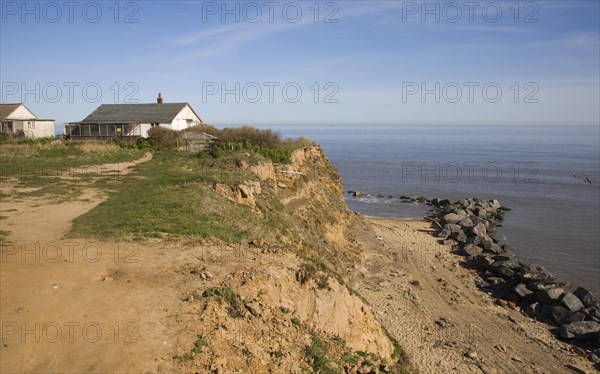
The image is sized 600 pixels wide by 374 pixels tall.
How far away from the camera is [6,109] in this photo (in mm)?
46594

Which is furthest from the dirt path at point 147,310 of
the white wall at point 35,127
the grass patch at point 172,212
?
the white wall at point 35,127

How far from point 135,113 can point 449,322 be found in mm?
36780

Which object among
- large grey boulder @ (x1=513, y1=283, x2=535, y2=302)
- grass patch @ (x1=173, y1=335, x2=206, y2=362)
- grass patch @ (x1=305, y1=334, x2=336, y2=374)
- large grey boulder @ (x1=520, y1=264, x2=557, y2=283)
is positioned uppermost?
grass patch @ (x1=173, y1=335, x2=206, y2=362)

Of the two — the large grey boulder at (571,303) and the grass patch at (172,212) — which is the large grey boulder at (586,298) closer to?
the large grey boulder at (571,303)

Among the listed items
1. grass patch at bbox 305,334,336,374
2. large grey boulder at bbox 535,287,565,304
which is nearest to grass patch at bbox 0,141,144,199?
grass patch at bbox 305,334,336,374

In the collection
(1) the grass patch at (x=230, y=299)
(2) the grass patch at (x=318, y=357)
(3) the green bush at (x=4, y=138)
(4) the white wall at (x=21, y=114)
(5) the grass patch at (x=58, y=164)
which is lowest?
(2) the grass patch at (x=318, y=357)

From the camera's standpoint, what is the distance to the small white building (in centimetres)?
4534

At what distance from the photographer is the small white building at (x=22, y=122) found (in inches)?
1785

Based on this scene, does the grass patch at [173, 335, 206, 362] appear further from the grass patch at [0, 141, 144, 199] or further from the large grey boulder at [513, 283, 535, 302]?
the large grey boulder at [513, 283, 535, 302]

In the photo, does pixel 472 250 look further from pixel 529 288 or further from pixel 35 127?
pixel 35 127

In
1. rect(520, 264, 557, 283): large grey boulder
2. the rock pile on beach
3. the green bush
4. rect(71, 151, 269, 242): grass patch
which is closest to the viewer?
rect(71, 151, 269, 242): grass patch

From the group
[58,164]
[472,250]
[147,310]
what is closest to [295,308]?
[147,310]

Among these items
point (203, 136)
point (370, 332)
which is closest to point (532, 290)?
point (370, 332)

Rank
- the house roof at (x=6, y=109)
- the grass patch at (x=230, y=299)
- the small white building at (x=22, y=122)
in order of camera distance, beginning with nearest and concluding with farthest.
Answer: the grass patch at (x=230, y=299)
the small white building at (x=22, y=122)
the house roof at (x=6, y=109)
